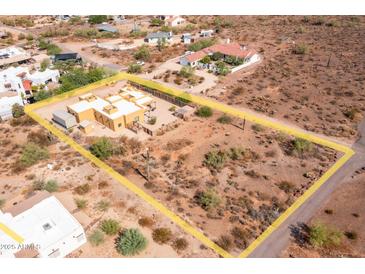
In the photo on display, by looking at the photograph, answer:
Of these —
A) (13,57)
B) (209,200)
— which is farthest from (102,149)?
(13,57)

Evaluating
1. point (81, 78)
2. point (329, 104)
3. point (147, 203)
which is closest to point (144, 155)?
point (147, 203)

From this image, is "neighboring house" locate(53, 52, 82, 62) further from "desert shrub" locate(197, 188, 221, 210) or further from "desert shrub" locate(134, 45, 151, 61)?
"desert shrub" locate(197, 188, 221, 210)

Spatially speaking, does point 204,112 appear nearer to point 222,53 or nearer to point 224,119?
point 224,119

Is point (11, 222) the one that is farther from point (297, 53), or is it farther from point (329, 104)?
point (297, 53)

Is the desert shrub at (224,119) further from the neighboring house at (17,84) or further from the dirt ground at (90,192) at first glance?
the neighboring house at (17,84)

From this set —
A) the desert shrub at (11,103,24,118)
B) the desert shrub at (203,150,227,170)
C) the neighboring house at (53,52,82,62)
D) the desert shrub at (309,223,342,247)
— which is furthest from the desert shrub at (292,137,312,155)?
the neighboring house at (53,52,82,62)

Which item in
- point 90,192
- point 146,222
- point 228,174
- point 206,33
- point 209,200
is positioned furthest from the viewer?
point 206,33
